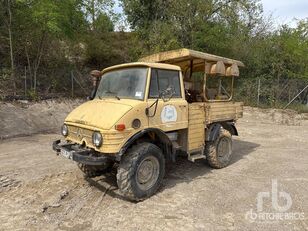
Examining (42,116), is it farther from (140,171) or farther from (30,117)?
(140,171)

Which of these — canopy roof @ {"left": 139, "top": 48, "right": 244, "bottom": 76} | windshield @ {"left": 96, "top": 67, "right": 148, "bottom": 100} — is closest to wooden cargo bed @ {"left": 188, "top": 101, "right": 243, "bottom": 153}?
canopy roof @ {"left": 139, "top": 48, "right": 244, "bottom": 76}

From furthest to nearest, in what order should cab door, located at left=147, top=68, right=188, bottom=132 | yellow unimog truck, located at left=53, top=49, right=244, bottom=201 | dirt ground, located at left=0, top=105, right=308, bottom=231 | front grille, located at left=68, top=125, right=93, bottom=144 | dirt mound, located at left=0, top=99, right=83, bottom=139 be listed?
1. dirt mound, located at left=0, top=99, right=83, bottom=139
2. cab door, located at left=147, top=68, right=188, bottom=132
3. front grille, located at left=68, top=125, right=93, bottom=144
4. yellow unimog truck, located at left=53, top=49, right=244, bottom=201
5. dirt ground, located at left=0, top=105, right=308, bottom=231

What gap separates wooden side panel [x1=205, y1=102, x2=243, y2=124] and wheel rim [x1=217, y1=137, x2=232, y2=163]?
1.69 ft

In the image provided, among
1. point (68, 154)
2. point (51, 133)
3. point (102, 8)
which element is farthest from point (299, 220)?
point (102, 8)

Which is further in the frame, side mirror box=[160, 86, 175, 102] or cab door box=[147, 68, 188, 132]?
side mirror box=[160, 86, 175, 102]

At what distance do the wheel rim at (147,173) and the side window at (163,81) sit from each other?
43.7 inches

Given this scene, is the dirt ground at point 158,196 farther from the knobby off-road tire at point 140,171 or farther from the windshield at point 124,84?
the windshield at point 124,84

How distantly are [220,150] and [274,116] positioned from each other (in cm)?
960

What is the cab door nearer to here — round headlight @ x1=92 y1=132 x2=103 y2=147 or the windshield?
the windshield

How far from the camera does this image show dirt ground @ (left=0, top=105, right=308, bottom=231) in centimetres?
409

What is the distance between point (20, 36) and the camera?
44.7ft

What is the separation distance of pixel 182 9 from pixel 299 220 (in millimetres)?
15924

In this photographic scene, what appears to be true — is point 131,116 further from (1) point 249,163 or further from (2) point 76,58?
(2) point 76,58

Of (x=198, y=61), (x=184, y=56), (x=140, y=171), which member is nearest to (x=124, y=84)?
(x=184, y=56)
